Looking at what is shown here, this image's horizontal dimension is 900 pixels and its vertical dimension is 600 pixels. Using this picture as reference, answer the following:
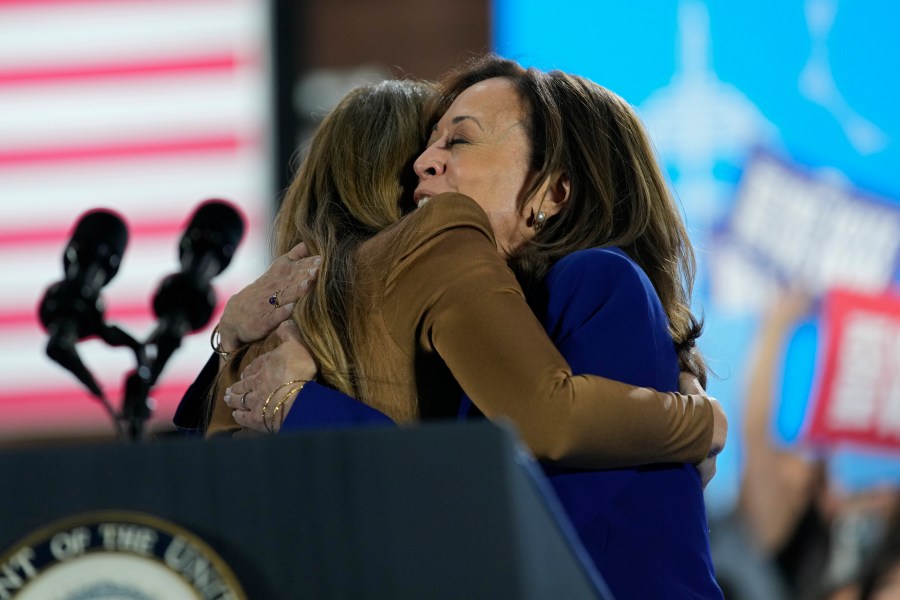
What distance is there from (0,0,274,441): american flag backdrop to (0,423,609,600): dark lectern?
3.01m

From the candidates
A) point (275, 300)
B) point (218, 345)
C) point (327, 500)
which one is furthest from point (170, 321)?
point (327, 500)

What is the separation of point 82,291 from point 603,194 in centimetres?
70

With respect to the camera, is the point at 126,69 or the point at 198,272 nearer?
the point at 198,272

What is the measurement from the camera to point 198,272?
1928 mm

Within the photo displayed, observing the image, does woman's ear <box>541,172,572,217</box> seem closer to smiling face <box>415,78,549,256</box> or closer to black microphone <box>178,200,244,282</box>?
smiling face <box>415,78,549,256</box>

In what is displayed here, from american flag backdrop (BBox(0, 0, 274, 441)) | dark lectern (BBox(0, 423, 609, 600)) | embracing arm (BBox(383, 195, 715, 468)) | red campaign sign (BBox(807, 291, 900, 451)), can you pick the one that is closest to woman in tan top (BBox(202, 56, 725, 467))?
embracing arm (BBox(383, 195, 715, 468))

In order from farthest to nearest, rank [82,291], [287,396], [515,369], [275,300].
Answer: [82,291] < [275,300] < [287,396] < [515,369]

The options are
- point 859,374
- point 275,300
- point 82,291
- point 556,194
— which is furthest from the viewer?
point 859,374

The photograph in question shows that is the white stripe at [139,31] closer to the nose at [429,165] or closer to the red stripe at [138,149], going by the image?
the red stripe at [138,149]

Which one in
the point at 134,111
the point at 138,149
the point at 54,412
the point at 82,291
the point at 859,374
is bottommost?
the point at 54,412

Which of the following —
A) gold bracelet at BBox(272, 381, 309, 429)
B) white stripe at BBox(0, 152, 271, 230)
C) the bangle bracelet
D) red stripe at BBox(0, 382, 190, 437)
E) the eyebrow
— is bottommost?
red stripe at BBox(0, 382, 190, 437)

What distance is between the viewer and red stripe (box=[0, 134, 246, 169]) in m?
3.95

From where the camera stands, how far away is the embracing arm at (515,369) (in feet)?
3.93

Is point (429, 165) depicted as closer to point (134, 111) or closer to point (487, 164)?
point (487, 164)
